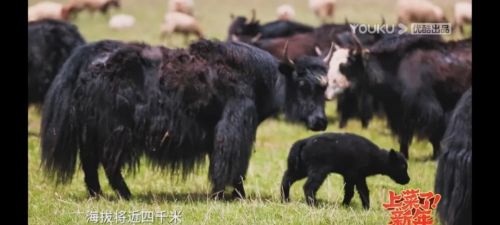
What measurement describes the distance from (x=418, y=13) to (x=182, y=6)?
59.0 inches

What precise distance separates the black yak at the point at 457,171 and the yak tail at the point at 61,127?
2261 mm

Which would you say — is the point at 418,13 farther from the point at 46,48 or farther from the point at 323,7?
the point at 46,48

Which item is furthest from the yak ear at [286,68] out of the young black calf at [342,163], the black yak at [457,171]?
the black yak at [457,171]

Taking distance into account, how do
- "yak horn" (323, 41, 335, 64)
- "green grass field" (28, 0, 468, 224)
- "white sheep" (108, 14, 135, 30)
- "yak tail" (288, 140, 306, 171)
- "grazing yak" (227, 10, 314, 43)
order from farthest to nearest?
"grazing yak" (227, 10, 314, 43) < "white sheep" (108, 14, 135, 30) < "yak horn" (323, 41, 335, 64) < "yak tail" (288, 140, 306, 171) < "green grass field" (28, 0, 468, 224)

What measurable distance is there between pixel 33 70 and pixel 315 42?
2127 mm

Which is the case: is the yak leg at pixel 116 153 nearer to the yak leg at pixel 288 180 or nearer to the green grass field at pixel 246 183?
the green grass field at pixel 246 183

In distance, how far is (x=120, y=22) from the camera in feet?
20.0

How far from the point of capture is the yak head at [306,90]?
18.5ft

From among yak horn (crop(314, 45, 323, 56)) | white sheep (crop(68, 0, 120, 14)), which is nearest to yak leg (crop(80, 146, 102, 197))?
white sheep (crop(68, 0, 120, 14))

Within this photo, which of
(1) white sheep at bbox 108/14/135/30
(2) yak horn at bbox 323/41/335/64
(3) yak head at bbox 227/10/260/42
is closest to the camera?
(2) yak horn at bbox 323/41/335/64

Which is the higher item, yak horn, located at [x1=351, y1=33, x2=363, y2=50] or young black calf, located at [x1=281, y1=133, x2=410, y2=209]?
yak horn, located at [x1=351, y1=33, x2=363, y2=50]

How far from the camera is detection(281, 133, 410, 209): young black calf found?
5.44 m

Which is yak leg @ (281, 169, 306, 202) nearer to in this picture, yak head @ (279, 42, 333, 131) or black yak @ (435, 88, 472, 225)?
yak head @ (279, 42, 333, 131)
